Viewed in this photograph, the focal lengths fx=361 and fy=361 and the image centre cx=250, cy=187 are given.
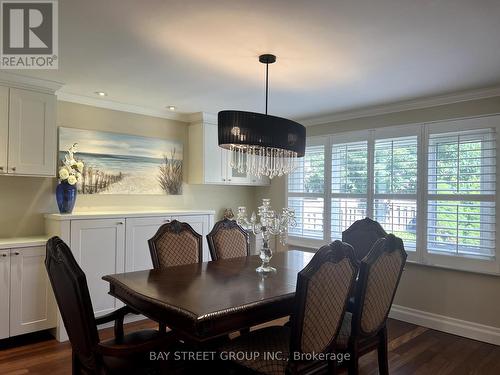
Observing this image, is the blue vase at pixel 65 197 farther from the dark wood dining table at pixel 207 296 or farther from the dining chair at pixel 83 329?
the dining chair at pixel 83 329

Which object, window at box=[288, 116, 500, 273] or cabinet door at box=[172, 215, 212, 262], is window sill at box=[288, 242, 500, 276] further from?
cabinet door at box=[172, 215, 212, 262]

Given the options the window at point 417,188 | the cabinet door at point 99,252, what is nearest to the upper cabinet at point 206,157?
the window at point 417,188

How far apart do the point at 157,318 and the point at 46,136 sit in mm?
2350

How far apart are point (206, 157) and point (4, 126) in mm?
2234

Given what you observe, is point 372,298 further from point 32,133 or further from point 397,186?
point 32,133

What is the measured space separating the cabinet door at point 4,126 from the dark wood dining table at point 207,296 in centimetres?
166

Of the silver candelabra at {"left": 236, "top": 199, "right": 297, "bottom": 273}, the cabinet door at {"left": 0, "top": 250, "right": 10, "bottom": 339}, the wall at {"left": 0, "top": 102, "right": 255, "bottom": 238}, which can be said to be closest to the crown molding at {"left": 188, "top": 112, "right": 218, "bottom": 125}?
the wall at {"left": 0, "top": 102, "right": 255, "bottom": 238}

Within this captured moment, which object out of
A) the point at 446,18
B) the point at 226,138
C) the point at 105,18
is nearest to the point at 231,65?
the point at 226,138

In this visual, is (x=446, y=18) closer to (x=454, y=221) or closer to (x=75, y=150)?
(x=454, y=221)

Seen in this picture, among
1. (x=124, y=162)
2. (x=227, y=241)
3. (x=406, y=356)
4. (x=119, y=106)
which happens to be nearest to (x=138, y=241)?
(x=124, y=162)

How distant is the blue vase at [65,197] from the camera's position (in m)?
A: 3.51

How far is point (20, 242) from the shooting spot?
3.19m

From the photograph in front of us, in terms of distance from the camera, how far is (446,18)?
2.09 meters

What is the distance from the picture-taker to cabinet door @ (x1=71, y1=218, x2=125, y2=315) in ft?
11.3
